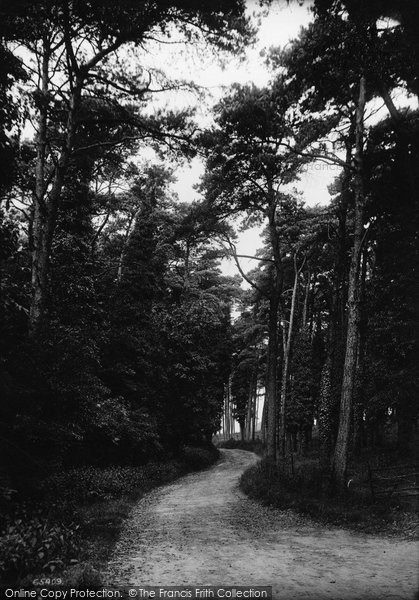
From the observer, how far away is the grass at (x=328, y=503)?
29.9 feet

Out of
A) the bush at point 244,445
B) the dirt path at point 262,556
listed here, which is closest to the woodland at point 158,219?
the dirt path at point 262,556

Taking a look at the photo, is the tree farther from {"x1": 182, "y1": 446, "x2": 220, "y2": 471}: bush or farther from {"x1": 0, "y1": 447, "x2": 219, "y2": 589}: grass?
{"x1": 182, "y1": 446, "x2": 220, "y2": 471}: bush

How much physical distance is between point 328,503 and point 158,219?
19.2m

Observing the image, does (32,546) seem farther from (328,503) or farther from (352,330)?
(352,330)

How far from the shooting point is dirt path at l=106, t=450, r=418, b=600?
226 inches

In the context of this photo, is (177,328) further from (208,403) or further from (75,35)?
(75,35)

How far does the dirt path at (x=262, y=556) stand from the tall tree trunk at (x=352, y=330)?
236 cm

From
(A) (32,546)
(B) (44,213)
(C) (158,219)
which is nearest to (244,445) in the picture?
(C) (158,219)

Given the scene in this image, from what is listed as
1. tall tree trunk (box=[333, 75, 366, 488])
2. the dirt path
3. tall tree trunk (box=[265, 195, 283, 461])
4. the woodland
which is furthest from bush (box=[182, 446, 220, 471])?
tall tree trunk (box=[333, 75, 366, 488])

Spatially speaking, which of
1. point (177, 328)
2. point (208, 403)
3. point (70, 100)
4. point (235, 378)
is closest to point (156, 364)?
point (177, 328)

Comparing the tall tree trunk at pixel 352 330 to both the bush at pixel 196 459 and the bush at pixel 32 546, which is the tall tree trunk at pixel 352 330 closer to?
the bush at pixel 32 546

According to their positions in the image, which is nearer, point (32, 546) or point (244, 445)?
point (32, 546)

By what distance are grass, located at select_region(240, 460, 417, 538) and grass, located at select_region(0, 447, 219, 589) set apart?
4572 millimetres

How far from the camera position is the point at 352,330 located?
39.1 ft
